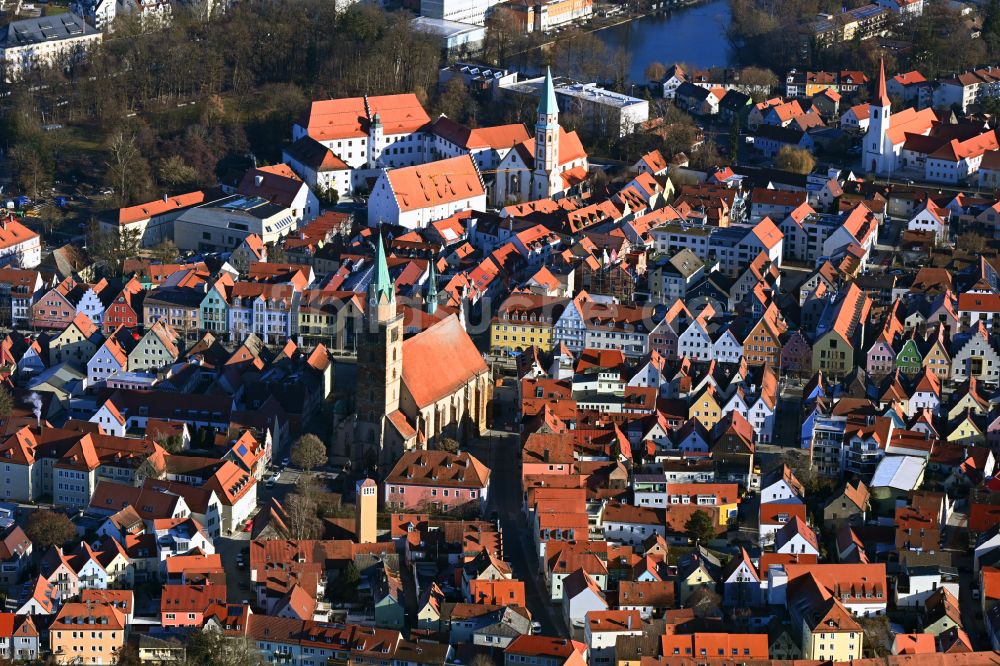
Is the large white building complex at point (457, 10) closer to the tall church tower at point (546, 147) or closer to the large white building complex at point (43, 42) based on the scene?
the large white building complex at point (43, 42)

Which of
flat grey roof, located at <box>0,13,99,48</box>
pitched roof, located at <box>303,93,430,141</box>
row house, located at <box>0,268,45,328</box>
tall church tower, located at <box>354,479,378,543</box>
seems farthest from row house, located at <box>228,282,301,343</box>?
flat grey roof, located at <box>0,13,99,48</box>

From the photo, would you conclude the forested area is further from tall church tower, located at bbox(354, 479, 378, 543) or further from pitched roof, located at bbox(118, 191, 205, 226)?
tall church tower, located at bbox(354, 479, 378, 543)

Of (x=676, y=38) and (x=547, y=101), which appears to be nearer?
(x=547, y=101)

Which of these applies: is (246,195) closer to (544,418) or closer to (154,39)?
(154,39)

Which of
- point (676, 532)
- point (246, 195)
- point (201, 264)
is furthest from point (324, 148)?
point (676, 532)

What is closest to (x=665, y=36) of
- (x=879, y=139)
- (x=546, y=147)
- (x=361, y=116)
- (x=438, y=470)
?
(x=879, y=139)

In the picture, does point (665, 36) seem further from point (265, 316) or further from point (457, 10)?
point (265, 316)
